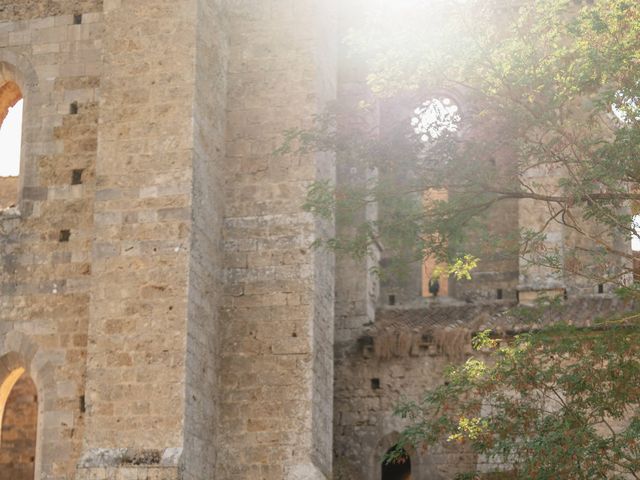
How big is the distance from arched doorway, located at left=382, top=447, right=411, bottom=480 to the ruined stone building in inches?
132

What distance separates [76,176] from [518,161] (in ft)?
16.7

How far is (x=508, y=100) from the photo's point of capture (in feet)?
42.2

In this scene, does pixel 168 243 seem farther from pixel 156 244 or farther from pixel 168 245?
pixel 156 244

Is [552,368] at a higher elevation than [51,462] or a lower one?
higher

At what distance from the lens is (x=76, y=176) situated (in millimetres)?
15438

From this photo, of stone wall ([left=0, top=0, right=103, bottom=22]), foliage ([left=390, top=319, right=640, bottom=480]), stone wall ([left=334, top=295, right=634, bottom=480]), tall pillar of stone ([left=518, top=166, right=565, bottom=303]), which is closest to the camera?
foliage ([left=390, top=319, right=640, bottom=480])

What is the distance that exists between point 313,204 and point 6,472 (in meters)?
8.28

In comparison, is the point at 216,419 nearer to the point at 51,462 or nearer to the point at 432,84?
the point at 51,462

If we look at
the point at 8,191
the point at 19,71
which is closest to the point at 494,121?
the point at 19,71

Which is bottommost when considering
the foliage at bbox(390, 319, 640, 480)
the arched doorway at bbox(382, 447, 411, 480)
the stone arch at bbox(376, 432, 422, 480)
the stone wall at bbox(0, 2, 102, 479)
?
the arched doorway at bbox(382, 447, 411, 480)

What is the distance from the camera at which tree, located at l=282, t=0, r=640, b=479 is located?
1209 centimetres

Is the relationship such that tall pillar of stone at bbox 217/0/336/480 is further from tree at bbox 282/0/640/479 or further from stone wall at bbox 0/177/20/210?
stone wall at bbox 0/177/20/210

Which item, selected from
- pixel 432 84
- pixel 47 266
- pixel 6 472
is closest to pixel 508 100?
pixel 432 84

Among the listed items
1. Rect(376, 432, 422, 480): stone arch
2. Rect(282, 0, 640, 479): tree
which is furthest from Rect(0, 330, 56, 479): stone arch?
Rect(376, 432, 422, 480): stone arch
